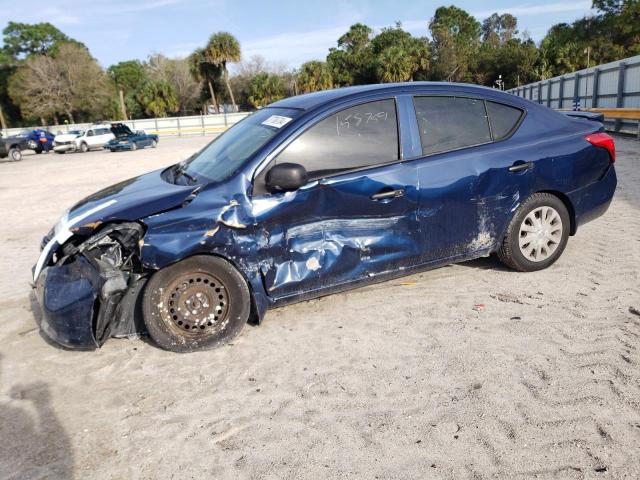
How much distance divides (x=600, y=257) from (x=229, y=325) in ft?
12.1

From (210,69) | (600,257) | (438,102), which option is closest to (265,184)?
(438,102)

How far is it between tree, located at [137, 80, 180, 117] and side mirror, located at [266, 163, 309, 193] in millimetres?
58531

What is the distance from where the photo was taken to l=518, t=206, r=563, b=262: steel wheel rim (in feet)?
15.1

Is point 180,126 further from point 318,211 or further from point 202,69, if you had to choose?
point 318,211

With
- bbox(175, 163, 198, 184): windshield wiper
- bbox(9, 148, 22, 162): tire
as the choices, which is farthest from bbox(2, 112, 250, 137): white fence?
bbox(175, 163, 198, 184): windshield wiper

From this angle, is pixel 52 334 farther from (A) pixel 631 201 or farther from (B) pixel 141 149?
(B) pixel 141 149

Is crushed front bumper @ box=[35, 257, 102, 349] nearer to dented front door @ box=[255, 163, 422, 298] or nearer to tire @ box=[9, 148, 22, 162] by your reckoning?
dented front door @ box=[255, 163, 422, 298]

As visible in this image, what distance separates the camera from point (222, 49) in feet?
180

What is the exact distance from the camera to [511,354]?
3.42m

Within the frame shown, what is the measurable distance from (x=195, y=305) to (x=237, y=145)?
4.61 feet

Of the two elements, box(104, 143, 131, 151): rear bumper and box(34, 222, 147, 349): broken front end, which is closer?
box(34, 222, 147, 349): broken front end

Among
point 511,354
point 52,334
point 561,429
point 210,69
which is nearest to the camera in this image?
point 561,429

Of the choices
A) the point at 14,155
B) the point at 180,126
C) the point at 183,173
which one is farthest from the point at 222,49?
the point at 183,173

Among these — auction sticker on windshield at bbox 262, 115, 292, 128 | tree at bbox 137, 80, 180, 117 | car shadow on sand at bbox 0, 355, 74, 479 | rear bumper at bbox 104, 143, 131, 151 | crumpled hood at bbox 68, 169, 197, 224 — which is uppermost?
tree at bbox 137, 80, 180, 117
